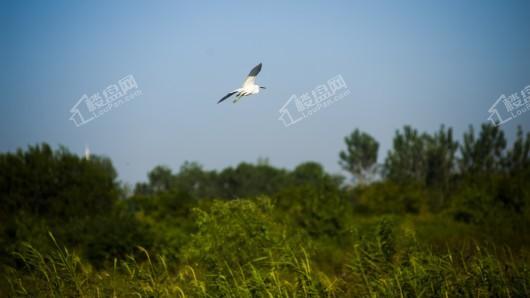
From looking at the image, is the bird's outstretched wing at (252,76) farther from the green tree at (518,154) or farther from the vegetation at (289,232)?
the green tree at (518,154)

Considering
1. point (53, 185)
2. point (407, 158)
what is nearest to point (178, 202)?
point (53, 185)

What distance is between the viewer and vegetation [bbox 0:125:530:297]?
291 inches

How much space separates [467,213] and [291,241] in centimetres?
1737

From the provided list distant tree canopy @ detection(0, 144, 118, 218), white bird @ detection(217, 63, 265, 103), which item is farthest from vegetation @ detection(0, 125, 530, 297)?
white bird @ detection(217, 63, 265, 103)

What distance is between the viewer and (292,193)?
29703 mm

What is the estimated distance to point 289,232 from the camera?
14.5 meters

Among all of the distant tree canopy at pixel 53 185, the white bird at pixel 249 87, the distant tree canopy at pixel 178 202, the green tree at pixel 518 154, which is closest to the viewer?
the white bird at pixel 249 87

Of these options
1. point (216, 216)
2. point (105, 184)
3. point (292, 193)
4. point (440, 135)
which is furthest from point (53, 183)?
point (440, 135)

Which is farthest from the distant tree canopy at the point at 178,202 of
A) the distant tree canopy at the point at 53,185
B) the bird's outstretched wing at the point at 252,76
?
the bird's outstretched wing at the point at 252,76

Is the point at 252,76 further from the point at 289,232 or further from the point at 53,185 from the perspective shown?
the point at 53,185

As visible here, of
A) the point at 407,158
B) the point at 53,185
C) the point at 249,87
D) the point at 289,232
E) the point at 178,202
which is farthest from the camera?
the point at 407,158

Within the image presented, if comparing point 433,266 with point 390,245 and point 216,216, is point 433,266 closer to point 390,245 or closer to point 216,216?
point 390,245

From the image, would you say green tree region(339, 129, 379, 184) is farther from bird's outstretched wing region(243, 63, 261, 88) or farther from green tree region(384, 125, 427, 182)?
bird's outstretched wing region(243, 63, 261, 88)

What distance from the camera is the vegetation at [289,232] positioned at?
7.39 metres
